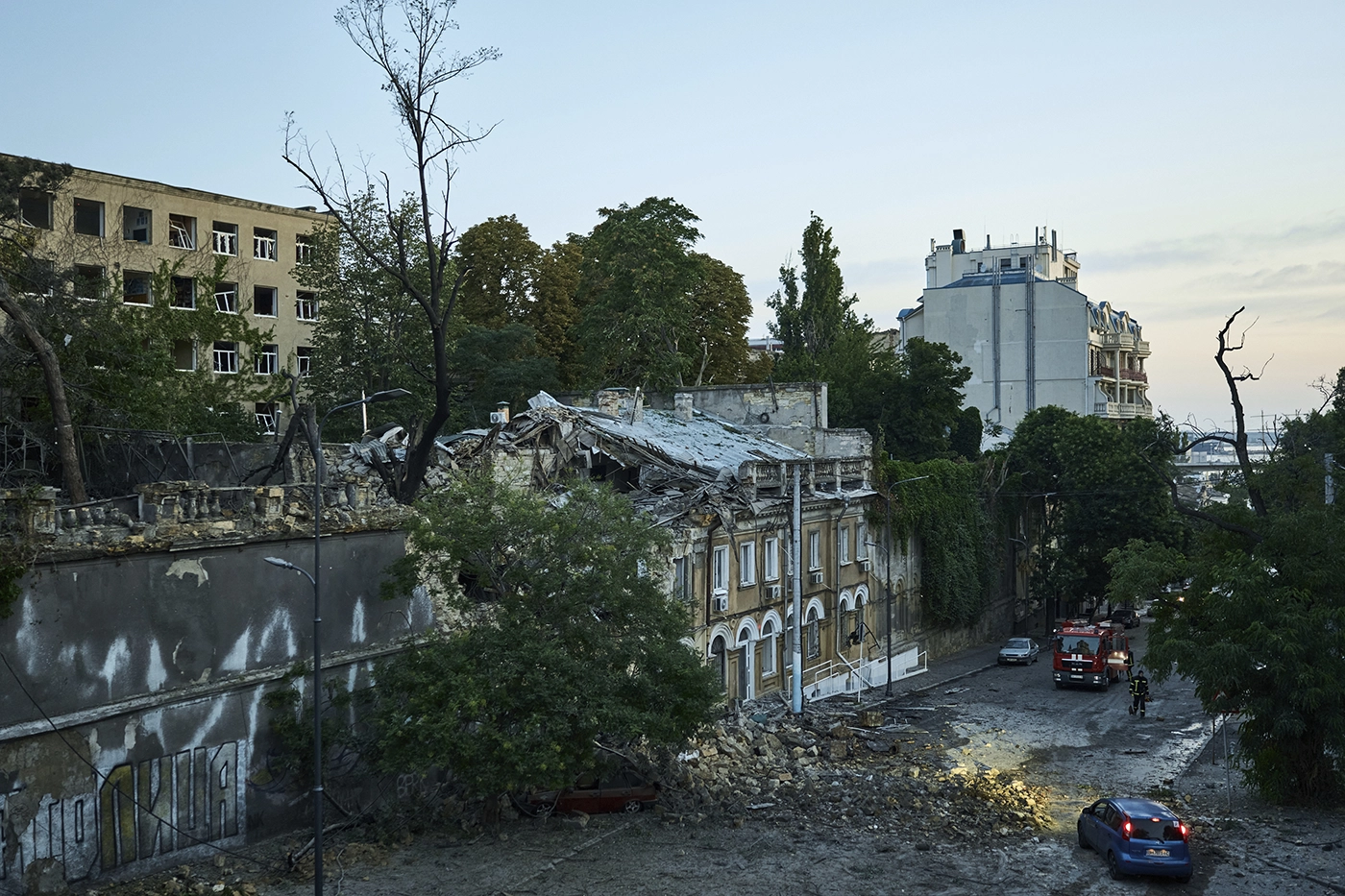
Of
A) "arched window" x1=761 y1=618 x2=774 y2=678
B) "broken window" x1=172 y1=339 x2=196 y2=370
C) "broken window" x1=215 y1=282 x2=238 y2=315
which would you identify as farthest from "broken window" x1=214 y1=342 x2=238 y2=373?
"arched window" x1=761 y1=618 x2=774 y2=678

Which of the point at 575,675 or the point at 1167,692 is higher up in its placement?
the point at 575,675

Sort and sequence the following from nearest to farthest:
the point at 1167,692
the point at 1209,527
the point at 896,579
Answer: the point at 1209,527, the point at 1167,692, the point at 896,579

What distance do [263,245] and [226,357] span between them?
22.9 ft

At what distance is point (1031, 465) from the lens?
6481cm

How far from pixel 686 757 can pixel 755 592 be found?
34.0ft

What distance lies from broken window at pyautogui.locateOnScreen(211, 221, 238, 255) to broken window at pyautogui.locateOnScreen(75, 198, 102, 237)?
5117mm

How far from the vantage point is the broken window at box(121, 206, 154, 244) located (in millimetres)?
53219

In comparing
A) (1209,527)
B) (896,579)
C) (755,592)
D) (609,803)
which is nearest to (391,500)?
(609,803)

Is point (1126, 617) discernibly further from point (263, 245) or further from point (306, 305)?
point (263, 245)

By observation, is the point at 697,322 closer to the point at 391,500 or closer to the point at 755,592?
the point at 755,592

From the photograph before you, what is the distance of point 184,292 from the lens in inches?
2164

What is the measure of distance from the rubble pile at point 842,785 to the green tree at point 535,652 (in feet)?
10.3

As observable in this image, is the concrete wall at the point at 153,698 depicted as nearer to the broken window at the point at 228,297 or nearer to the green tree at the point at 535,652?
the green tree at the point at 535,652

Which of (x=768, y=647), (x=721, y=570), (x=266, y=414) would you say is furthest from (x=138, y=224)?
(x=768, y=647)
